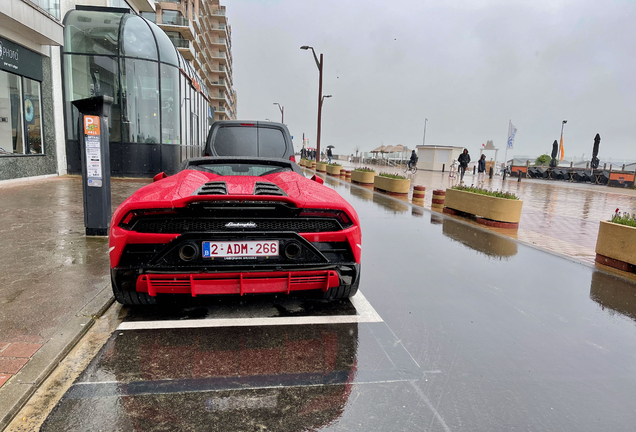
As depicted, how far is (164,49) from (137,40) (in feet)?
4.09

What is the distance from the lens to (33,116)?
14.6 m

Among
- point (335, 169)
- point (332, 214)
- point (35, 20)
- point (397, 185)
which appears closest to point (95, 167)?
point (332, 214)

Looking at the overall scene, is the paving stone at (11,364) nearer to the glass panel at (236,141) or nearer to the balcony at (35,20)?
the glass panel at (236,141)

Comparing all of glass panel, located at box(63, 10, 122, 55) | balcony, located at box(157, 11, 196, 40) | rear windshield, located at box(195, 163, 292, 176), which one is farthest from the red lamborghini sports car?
balcony, located at box(157, 11, 196, 40)

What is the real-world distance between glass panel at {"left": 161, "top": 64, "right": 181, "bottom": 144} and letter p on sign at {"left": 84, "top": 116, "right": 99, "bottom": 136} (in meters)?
12.2

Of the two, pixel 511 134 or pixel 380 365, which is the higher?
pixel 511 134

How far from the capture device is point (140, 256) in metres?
3.11

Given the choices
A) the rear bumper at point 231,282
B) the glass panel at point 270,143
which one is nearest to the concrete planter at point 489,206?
the glass panel at point 270,143

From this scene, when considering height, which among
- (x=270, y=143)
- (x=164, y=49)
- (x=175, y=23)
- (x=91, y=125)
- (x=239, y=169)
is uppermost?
(x=175, y=23)

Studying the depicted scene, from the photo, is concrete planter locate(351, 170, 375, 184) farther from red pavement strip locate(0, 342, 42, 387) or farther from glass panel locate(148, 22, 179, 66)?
red pavement strip locate(0, 342, 42, 387)

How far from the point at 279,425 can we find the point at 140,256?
1642mm

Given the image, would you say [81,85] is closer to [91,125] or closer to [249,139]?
[91,125]

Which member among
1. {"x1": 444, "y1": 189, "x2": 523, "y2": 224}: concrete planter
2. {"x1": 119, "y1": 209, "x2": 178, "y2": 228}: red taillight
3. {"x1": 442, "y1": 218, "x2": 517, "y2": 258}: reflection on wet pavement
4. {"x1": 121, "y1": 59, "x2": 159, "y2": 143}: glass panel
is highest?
{"x1": 121, "y1": 59, "x2": 159, "y2": 143}: glass panel

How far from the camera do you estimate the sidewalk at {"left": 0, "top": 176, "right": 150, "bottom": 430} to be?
105 inches
